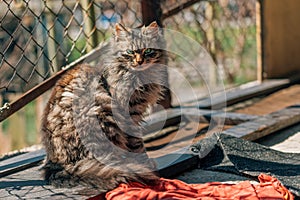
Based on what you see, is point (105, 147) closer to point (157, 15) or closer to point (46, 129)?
point (46, 129)

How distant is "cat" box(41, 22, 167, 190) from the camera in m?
2.23

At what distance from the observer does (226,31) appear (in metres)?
5.31

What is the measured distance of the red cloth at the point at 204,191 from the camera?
6.80 ft

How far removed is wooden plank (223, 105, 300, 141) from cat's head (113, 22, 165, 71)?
0.76 metres

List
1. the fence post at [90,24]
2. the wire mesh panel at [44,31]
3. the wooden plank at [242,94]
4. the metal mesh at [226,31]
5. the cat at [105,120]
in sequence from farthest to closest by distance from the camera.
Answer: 1. the metal mesh at [226,31]
2. the wire mesh panel at [44,31]
3. the wooden plank at [242,94]
4. the fence post at [90,24]
5. the cat at [105,120]

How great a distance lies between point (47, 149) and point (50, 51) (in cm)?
317

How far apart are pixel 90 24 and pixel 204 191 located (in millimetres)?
1768

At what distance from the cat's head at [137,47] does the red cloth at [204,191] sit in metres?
0.62

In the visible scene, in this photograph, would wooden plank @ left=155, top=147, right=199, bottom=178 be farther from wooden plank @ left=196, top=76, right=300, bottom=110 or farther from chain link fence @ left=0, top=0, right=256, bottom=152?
chain link fence @ left=0, top=0, right=256, bottom=152

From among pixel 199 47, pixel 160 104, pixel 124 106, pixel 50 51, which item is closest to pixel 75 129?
pixel 124 106

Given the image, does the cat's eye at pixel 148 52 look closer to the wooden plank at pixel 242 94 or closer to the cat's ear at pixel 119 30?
the cat's ear at pixel 119 30

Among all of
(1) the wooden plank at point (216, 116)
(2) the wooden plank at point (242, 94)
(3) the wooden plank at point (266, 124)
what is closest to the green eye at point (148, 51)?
(3) the wooden plank at point (266, 124)

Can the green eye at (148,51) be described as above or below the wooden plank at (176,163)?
above

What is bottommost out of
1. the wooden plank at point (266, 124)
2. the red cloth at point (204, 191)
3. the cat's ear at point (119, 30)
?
the red cloth at point (204, 191)
